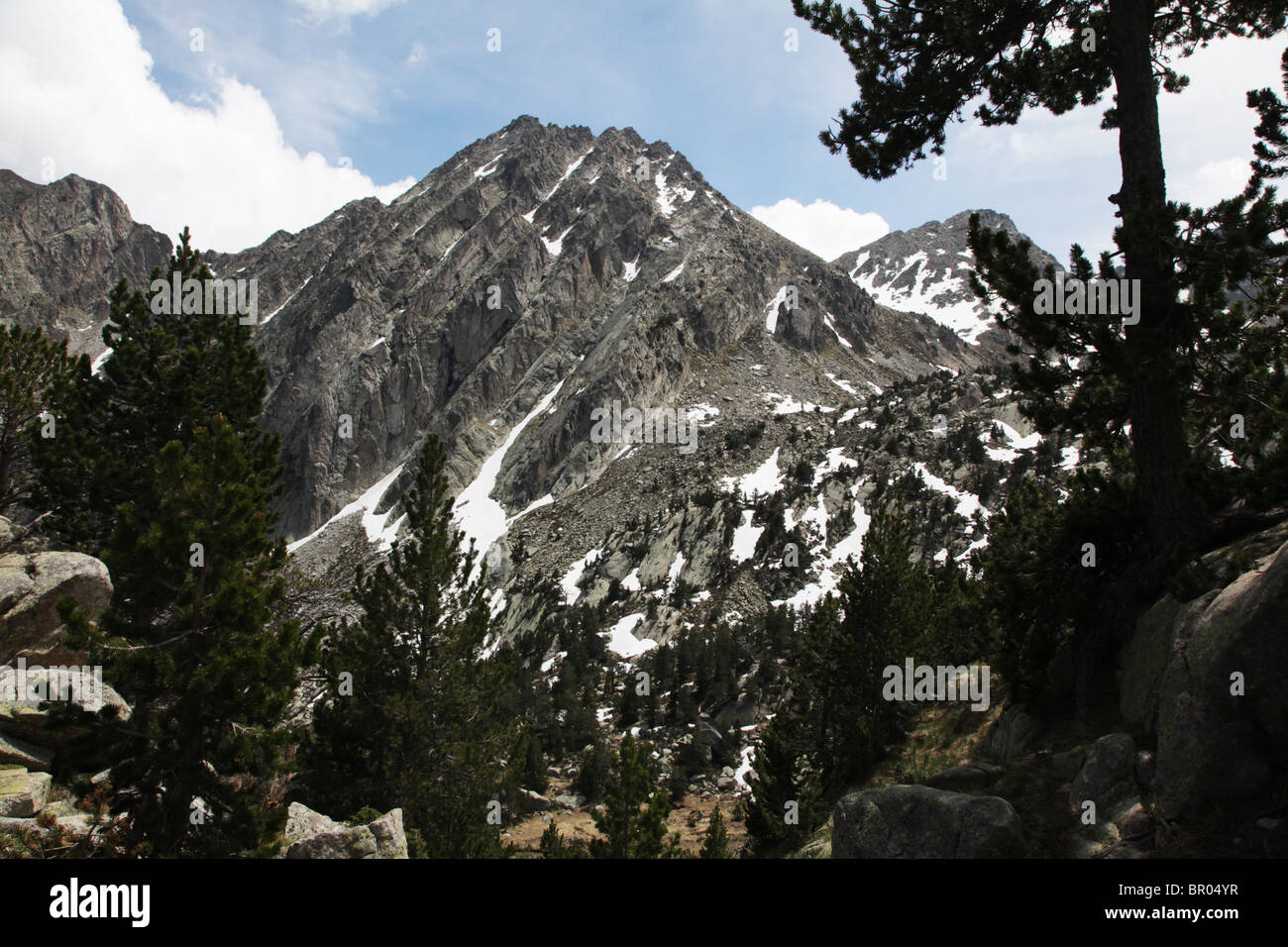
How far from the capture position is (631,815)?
544 inches

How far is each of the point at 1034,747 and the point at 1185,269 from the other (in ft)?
20.6

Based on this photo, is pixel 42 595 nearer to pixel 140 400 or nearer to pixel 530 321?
pixel 140 400

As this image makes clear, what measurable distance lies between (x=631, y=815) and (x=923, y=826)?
25.7 ft

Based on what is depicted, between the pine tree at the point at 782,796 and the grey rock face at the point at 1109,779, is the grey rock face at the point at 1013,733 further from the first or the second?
the pine tree at the point at 782,796

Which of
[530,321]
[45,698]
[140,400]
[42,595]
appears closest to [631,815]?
[45,698]

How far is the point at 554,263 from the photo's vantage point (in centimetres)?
12400

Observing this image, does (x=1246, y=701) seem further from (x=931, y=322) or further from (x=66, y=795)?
(x=931, y=322)

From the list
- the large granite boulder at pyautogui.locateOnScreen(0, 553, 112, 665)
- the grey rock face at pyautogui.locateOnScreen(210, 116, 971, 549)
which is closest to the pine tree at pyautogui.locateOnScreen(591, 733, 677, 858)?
the large granite boulder at pyautogui.locateOnScreen(0, 553, 112, 665)

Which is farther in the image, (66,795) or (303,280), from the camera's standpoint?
(303,280)

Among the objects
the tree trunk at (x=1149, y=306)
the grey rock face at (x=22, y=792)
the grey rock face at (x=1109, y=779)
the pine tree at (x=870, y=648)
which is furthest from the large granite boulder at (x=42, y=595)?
the pine tree at (x=870, y=648)

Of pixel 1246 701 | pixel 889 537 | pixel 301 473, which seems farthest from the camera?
pixel 301 473

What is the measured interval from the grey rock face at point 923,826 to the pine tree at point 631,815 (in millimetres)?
5748

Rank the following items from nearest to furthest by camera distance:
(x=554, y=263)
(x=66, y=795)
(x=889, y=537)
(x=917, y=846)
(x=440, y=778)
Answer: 1. (x=917, y=846)
2. (x=66, y=795)
3. (x=440, y=778)
4. (x=889, y=537)
5. (x=554, y=263)

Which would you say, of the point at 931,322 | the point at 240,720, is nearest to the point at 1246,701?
the point at 240,720
